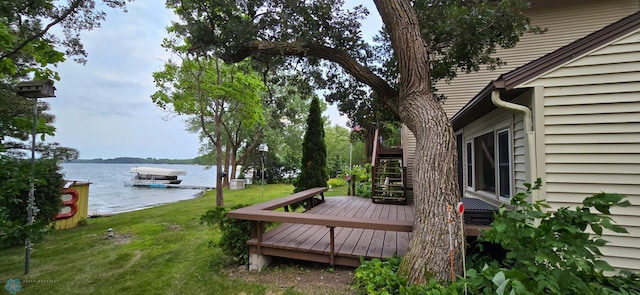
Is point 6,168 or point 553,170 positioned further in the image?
point 553,170

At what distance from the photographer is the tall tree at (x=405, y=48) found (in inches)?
112

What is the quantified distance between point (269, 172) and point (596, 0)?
835 inches

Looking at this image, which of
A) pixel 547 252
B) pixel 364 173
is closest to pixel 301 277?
pixel 547 252

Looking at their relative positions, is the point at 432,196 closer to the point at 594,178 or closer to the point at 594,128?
the point at 594,178

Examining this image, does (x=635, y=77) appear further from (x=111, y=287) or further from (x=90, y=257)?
(x=90, y=257)

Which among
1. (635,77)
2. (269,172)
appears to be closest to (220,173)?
(635,77)

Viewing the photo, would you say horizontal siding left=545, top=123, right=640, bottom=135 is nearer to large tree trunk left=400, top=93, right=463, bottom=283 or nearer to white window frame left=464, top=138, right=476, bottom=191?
large tree trunk left=400, top=93, right=463, bottom=283

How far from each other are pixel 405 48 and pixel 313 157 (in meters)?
6.48

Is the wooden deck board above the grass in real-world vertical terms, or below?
above

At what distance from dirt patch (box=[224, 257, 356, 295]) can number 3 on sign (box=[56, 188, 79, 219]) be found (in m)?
6.04

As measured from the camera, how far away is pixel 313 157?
9422 millimetres

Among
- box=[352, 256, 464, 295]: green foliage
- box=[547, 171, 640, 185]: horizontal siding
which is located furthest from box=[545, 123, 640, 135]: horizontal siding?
box=[352, 256, 464, 295]: green foliage

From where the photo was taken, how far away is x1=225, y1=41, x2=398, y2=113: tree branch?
385cm

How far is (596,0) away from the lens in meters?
6.92
